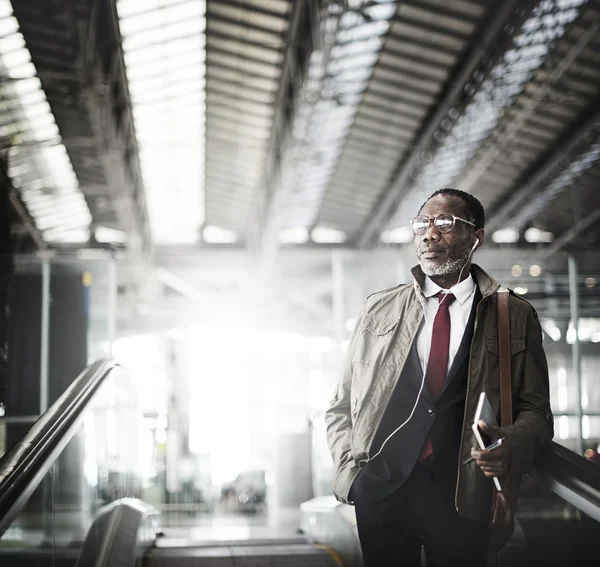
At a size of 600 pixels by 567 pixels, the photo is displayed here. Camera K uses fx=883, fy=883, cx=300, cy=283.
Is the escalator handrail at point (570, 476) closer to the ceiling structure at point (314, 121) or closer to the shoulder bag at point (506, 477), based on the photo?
Result: the shoulder bag at point (506, 477)

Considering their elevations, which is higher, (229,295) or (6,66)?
(6,66)

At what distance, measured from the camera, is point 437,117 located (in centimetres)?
1315

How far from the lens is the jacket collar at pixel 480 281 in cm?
269

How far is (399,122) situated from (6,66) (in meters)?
5.93

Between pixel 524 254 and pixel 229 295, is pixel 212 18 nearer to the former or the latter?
pixel 524 254

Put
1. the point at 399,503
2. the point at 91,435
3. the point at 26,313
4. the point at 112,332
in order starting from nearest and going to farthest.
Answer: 1. the point at 399,503
2. the point at 91,435
3. the point at 26,313
4. the point at 112,332

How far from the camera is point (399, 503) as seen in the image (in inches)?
102

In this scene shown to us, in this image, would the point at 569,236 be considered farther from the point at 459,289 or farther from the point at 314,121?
the point at 459,289

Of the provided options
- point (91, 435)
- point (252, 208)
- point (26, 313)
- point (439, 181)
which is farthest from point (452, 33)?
point (252, 208)

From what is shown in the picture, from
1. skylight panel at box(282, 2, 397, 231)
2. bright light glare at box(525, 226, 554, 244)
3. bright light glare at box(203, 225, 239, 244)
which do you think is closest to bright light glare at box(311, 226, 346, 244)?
bright light glare at box(203, 225, 239, 244)

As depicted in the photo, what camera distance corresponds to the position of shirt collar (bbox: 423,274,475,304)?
9.02 ft

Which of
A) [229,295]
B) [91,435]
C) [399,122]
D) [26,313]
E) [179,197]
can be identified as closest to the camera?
[91,435]

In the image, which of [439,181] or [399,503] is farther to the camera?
[439,181]

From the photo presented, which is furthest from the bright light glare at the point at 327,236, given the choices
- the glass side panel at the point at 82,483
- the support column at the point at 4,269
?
the glass side panel at the point at 82,483
